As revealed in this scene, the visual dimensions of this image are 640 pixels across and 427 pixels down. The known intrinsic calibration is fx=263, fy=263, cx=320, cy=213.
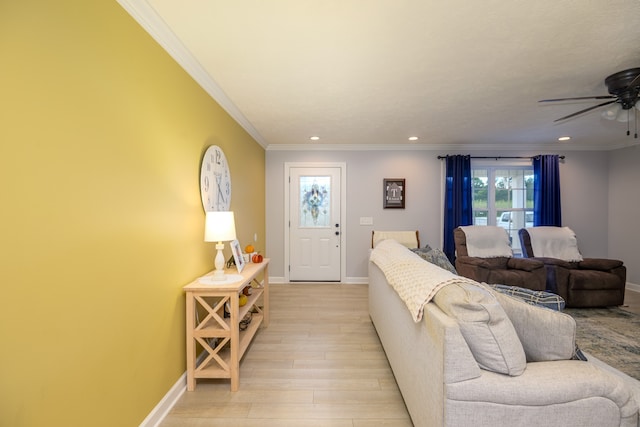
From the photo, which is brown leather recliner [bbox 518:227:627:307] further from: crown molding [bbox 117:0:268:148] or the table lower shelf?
crown molding [bbox 117:0:268:148]

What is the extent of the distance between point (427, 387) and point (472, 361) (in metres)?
0.31

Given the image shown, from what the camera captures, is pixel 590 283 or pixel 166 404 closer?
pixel 166 404

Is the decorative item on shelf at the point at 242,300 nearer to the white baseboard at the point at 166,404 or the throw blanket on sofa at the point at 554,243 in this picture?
the white baseboard at the point at 166,404

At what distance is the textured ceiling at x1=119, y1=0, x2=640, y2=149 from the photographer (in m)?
1.50

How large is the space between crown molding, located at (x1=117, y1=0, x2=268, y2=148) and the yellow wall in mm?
53

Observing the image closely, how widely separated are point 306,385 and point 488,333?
1.40 metres

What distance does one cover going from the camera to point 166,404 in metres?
1.71

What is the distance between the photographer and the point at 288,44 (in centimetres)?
181

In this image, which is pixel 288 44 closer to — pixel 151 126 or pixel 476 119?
pixel 151 126

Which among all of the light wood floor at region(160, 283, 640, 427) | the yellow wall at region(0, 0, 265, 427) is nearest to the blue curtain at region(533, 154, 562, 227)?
the light wood floor at region(160, 283, 640, 427)

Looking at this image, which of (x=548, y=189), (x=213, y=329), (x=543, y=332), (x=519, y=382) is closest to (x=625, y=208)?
(x=548, y=189)

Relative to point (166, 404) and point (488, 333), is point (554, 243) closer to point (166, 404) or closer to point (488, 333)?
point (488, 333)

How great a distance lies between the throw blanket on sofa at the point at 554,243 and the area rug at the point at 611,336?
2.64ft

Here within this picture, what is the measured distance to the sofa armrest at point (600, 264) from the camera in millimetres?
3443
